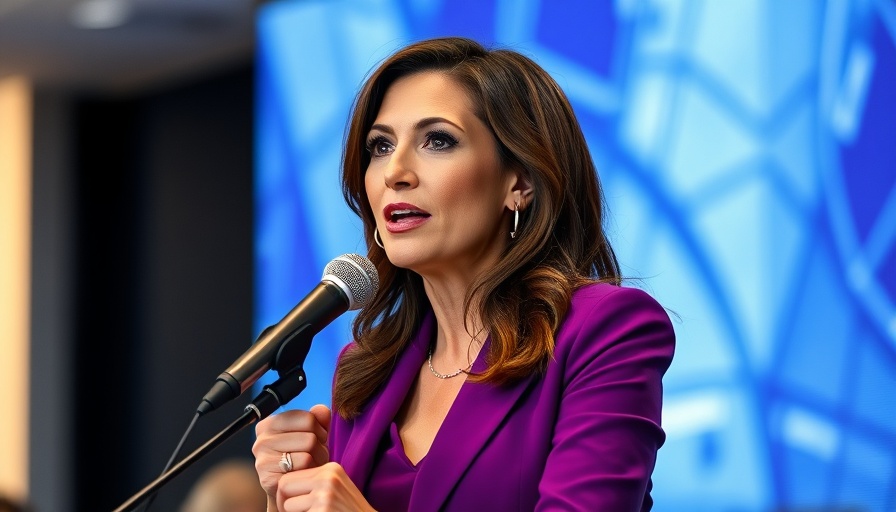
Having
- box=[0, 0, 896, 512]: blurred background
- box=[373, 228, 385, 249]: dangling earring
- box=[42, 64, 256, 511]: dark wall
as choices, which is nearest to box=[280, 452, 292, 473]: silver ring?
box=[373, 228, 385, 249]: dangling earring

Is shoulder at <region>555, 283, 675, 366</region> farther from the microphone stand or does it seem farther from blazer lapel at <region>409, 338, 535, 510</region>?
the microphone stand

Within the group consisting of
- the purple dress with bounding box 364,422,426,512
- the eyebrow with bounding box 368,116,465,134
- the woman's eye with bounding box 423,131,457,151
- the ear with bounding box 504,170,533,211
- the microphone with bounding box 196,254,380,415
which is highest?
the eyebrow with bounding box 368,116,465,134

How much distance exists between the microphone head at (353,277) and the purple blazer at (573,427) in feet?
0.96

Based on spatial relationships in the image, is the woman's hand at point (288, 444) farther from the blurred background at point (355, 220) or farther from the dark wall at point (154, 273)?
the dark wall at point (154, 273)

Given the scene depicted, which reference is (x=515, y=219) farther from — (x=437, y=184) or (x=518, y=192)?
(x=437, y=184)

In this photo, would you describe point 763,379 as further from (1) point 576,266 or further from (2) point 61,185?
(2) point 61,185

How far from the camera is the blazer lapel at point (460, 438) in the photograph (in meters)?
1.87

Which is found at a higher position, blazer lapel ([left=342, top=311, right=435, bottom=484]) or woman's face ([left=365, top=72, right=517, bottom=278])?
woman's face ([left=365, top=72, right=517, bottom=278])

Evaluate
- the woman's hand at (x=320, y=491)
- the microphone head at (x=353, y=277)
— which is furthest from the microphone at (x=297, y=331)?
the woman's hand at (x=320, y=491)

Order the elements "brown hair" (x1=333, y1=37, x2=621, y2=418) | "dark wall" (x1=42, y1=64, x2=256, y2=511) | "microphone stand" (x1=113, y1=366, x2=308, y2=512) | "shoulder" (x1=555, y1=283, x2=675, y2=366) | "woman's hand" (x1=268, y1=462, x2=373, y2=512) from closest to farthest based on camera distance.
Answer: "microphone stand" (x1=113, y1=366, x2=308, y2=512) → "woman's hand" (x1=268, y1=462, x2=373, y2=512) → "shoulder" (x1=555, y1=283, x2=675, y2=366) → "brown hair" (x1=333, y1=37, x2=621, y2=418) → "dark wall" (x1=42, y1=64, x2=256, y2=511)

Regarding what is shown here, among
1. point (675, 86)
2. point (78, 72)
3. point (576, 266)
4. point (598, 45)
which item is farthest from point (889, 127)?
point (78, 72)

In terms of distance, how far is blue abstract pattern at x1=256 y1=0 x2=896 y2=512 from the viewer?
3514 millimetres

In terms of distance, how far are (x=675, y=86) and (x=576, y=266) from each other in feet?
6.70

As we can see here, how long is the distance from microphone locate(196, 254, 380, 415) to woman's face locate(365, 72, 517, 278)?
0.98 ft
